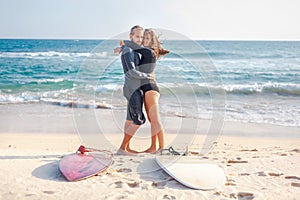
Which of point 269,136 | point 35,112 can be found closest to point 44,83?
point 35,112

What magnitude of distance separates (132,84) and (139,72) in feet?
0.69

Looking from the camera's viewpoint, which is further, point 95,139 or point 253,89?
point 253,89

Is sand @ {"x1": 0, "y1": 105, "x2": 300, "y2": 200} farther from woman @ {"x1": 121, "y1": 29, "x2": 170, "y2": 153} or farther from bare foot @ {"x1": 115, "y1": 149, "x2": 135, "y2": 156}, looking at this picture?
woman @ {"x1": 121, "y1": 29, "x2": 170, "y2": 153}

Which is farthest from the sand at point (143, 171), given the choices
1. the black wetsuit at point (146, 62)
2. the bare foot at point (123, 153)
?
the black wetsuit at point (146, 62)

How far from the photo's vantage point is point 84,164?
4188 mm

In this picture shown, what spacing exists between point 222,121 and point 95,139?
3970 millimetres

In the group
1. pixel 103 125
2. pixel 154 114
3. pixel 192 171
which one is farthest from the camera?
pixel 103 125

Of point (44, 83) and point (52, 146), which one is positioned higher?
point (44, 83)

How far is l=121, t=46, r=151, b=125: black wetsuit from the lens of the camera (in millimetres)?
4551

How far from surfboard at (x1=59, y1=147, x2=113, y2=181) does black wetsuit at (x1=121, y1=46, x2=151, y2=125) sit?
2.24 ft

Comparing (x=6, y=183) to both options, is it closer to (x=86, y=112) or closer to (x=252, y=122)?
(x=86, y=112)

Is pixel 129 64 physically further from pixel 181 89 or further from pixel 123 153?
pixel 181 89

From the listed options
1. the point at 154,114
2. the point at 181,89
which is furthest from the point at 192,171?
the point at 181,89

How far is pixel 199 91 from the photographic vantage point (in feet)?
38.4
